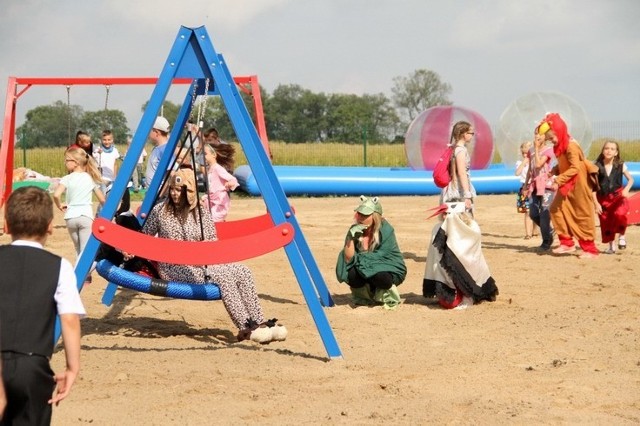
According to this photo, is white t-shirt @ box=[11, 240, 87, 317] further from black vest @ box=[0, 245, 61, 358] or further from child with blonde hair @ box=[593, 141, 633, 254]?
child with blonde hair @ box=[593, 141, 633, 254]

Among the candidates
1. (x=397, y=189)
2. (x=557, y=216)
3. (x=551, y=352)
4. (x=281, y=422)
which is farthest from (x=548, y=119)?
(x=397, y=189)

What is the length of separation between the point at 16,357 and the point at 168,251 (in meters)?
3.03

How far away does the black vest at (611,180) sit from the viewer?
39.9 ft

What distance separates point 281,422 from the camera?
5.03 meters

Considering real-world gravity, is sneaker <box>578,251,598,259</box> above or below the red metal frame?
below

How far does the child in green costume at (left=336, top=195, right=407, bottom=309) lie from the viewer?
8.33 metres

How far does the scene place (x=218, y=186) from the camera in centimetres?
971

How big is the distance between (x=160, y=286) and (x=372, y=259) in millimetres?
2188

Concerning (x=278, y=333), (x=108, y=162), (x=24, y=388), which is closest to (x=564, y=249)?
(x=278, y=333)

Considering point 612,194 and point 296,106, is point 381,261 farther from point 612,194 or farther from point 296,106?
point 296,106

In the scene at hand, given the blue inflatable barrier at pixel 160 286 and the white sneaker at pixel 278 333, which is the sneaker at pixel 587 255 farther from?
the blue inflatable barrier at pixel 160 286

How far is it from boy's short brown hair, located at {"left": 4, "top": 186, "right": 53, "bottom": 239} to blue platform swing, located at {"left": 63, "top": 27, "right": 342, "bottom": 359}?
2.58 meters

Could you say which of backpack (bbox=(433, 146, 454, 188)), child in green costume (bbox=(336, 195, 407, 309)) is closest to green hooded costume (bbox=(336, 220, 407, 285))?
child in green costume (bbox=(336, 195, 407, 309))

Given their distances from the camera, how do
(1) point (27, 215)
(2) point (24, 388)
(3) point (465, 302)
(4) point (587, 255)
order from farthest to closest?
(4) point (587, 255) → (3) point (465, 302) → (1) point (27, 215) → (2) point (24, 388)
